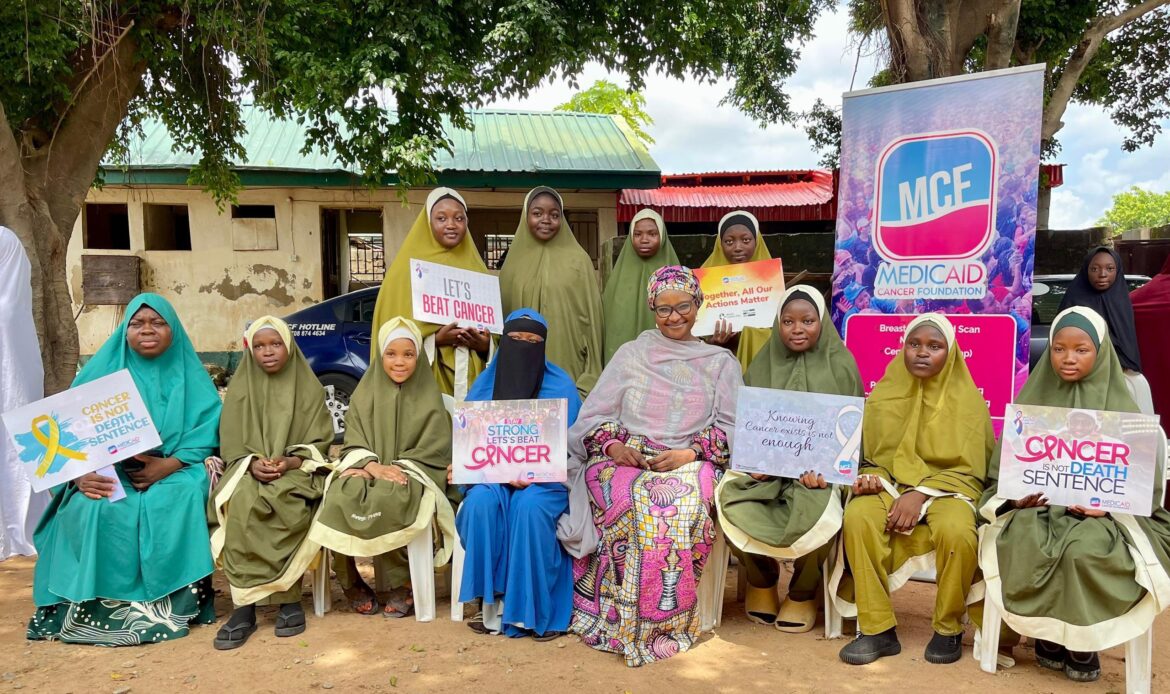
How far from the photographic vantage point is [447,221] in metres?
4.36

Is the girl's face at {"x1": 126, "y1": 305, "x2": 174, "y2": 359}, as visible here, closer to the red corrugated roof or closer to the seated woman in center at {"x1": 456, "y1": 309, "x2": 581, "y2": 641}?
the seated woman in center at {"x1": 456, "y1": 309, "x2": 581, "y2": 641}

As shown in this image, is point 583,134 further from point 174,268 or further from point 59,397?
point 59,397

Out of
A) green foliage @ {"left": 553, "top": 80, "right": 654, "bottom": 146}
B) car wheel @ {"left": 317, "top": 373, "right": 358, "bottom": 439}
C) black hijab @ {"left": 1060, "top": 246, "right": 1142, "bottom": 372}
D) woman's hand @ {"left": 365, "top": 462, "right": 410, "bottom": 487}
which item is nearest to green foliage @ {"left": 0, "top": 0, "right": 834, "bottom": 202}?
car wheel @ {"left": 317, "top": 373, "right": 358, "bottom": 439}

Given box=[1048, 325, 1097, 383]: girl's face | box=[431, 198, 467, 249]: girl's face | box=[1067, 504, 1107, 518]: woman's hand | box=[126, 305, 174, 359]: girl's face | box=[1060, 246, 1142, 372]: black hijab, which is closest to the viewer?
box=[1067, 504, 1107, 518]: woman's hand

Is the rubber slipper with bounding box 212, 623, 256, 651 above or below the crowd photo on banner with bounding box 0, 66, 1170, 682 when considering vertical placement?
below

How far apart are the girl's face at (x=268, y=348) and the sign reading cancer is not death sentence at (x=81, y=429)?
1.73 feet

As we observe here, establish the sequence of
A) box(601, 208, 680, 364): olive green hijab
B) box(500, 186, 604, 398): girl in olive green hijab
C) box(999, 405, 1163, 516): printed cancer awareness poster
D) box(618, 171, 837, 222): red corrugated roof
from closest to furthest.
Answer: box(999, 405, 1163, 516): printed cancer awareness poster < box(500, 186, 604, 398): girl in olive green hijab < box(601, 208, 680, 364): olive green hijab < box(618, 171, 837, 222): red corrugated roof

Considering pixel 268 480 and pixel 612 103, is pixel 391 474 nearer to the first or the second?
pixel 268 480

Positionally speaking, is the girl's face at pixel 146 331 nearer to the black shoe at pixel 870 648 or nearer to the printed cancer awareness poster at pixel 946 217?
the black shoe at pixel 870 648

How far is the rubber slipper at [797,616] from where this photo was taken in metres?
3.62

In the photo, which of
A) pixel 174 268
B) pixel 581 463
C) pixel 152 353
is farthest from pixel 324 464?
pixel 174 268

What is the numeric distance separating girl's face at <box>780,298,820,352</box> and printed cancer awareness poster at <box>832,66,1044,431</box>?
120 centimetres

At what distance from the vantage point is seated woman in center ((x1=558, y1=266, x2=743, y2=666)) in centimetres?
336

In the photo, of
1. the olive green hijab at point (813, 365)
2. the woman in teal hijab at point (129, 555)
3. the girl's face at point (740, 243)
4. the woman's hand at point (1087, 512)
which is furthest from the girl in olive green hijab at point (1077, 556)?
the woman in teal hijab at point (129, 555)
